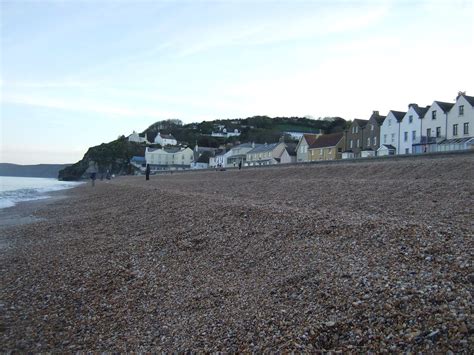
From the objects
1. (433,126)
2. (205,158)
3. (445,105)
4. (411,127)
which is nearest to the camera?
(445,105)

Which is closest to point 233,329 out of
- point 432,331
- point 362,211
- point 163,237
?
point 432,331

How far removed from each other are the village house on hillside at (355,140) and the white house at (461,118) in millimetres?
12823

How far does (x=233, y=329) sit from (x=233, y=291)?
118cm

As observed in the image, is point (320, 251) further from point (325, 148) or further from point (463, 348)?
point (325, 148)

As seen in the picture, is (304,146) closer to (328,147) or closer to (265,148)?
(328,147)

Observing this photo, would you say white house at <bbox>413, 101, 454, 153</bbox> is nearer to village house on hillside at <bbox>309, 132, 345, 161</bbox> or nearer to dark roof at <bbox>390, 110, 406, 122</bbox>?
dark roof at <bbox>390, 110, 406, 122</bbox>

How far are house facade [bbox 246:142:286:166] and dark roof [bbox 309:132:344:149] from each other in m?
8.82

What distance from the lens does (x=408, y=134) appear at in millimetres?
43938

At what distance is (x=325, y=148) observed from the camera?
55562 millimetres

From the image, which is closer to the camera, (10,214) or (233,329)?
(233,329)

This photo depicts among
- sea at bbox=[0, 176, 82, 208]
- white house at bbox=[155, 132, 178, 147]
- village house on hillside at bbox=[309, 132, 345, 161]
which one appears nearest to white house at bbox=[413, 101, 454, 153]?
village house on hillside at bbox=[309, 132, 345, 161]

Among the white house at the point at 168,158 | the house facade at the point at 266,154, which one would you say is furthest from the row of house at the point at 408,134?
the white house at the point at 168,158

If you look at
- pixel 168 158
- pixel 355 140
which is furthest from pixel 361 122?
pixel 168 158

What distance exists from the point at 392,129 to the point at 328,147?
1064 centimetres
